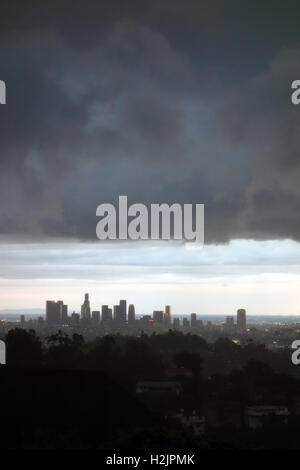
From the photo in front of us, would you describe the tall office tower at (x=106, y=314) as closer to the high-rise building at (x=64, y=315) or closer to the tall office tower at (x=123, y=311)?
the tall office tower at (x=123, y=311)

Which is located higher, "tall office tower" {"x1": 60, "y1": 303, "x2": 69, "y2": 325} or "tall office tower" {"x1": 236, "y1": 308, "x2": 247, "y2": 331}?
"tall office tower" {"x1": 60, "y1": 303, "x2": 69, "y2": 325}

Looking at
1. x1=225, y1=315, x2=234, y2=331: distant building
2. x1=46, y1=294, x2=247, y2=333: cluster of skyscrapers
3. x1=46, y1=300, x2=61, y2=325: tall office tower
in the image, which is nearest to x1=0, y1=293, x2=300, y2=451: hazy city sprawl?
x1=46, y1=300, x2=61, y2=325: tall office tower

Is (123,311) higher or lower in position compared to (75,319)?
higher

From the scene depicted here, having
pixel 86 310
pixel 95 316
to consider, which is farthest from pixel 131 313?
pixel 86 310

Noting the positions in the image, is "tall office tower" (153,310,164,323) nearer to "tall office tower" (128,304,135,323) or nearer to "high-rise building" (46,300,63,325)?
"tall office tower" (128,304,135,323)

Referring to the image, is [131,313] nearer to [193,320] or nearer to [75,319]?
[75,319]

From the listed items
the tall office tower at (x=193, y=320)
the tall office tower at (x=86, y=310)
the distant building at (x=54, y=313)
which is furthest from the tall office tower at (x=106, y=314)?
the tall office tower at (x=193, y=320)
